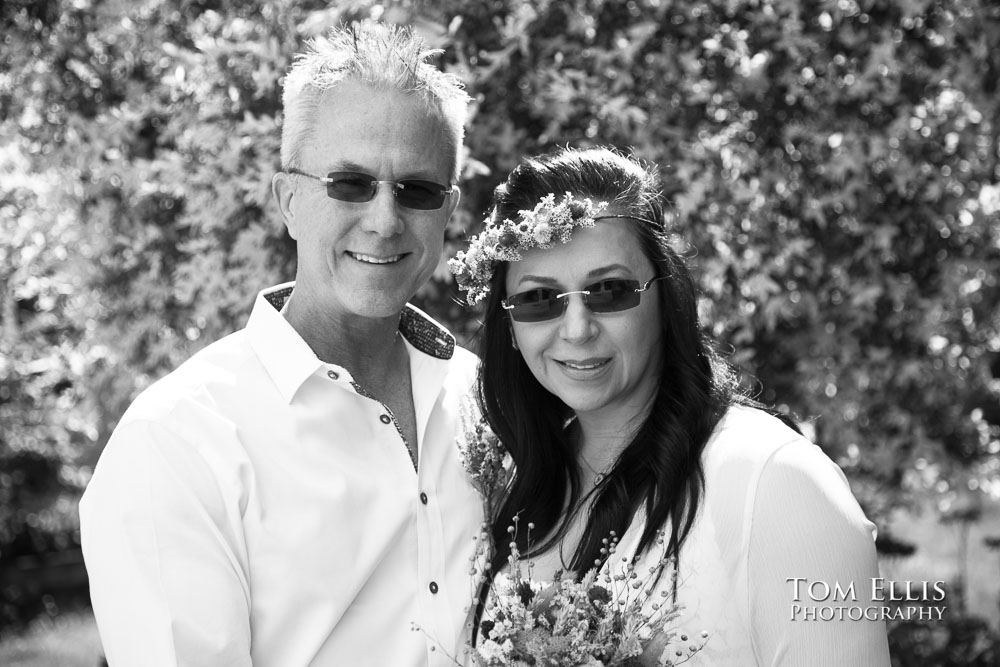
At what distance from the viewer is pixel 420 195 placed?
3.06m

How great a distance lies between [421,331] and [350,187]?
65 centimetres

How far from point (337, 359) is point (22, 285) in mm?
3607

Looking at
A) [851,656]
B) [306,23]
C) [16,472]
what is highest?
[306,23]

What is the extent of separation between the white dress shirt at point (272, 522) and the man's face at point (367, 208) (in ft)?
0.66

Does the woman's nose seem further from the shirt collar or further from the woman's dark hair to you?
the shirt collar

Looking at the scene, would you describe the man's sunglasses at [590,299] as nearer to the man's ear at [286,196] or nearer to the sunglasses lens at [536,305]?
the sunglasses lens at [536,305]

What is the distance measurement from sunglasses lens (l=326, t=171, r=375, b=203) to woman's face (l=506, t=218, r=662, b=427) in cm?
48

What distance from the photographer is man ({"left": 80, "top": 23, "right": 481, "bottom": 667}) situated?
8.15ft

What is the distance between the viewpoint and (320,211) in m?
3.03

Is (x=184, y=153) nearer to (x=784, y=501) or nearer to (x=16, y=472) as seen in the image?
(x=784, y=501)

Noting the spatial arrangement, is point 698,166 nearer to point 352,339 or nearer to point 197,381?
point 352,339

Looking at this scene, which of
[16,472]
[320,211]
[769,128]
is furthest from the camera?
[16,472]

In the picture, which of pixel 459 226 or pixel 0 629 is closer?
pixel 459 226

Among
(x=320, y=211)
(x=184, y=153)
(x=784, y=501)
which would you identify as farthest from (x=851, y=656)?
(x=184, y=153)
